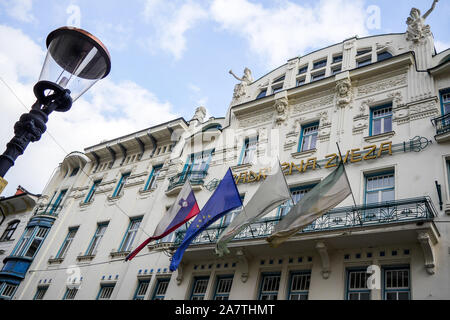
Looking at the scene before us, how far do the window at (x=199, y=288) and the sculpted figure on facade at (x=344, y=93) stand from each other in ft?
33.0

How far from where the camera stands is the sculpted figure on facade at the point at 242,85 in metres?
23.4

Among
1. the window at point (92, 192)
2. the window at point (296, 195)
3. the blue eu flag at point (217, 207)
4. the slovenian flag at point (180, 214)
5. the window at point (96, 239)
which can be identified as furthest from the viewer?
the window at point (92, 192)

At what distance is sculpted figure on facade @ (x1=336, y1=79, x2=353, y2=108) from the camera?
1786 cm

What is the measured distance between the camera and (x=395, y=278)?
38.3 feet

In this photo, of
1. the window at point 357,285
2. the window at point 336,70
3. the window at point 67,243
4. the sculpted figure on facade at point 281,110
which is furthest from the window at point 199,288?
the window at point 336,70

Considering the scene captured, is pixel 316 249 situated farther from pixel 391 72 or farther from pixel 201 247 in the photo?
pixel 391 72

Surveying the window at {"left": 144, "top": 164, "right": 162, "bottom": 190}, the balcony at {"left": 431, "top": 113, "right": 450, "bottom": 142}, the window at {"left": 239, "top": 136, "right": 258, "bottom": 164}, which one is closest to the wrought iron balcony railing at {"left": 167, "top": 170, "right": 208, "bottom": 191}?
the window at {"left": 144, "top": 164, "right": 162, "bottom": 190}

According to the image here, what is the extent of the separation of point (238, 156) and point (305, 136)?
147 inches

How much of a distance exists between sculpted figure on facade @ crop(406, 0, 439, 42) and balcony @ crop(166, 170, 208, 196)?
1218 cm

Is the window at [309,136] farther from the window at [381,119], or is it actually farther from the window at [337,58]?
the window at [337,58]

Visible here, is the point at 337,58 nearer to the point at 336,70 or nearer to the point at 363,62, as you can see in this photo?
the point at 336,70

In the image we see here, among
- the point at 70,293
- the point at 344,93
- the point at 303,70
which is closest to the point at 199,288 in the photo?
the point at 70,293
